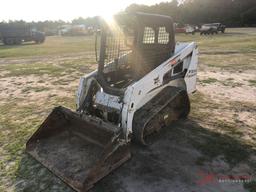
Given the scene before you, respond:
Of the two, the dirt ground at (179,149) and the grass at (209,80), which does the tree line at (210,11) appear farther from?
the dirt ground at (179,149)

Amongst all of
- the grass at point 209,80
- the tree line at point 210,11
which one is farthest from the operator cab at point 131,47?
the tree line at point 210,11

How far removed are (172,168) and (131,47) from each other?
225 cm

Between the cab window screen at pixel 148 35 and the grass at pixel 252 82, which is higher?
the cab window screen at pixel 148 35

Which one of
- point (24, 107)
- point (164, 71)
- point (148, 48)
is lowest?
point (24, 107)

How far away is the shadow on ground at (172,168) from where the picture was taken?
13.0ft

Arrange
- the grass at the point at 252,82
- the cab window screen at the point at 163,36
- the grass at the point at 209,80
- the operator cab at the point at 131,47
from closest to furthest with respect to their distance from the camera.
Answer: the operator cab at the point at 131,47
the cab window screen at the point at 163,36
the grass at the point at 252,82
the grass at the point at 209,80

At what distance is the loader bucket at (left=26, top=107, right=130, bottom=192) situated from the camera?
13.2 ft

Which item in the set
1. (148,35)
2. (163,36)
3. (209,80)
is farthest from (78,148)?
(209,80)

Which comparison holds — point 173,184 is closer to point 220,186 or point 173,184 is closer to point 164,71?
point 220,186

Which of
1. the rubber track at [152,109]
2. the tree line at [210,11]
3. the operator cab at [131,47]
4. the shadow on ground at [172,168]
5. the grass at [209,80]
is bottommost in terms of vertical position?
the shadow on ground at [172,168]

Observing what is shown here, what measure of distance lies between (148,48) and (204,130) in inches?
83.9

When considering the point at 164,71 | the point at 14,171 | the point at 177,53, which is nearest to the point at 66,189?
the point at 14,171

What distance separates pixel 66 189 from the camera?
396cm

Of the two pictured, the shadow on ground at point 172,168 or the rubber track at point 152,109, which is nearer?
Answer: the shadow on ground at point 172,168
